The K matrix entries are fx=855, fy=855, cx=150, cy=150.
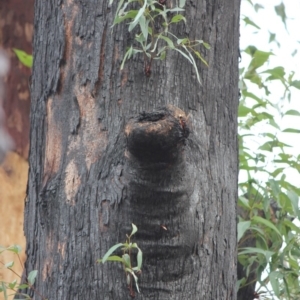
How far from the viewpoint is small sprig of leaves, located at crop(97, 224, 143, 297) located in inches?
44.3

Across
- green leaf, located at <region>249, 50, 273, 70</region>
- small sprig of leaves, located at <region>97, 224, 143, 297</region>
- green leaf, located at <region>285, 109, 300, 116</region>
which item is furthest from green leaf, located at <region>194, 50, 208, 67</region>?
green leaf, located at <region>249, 50, 273, 70</region>

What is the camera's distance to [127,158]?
1161 millimetres

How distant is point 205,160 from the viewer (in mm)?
1249

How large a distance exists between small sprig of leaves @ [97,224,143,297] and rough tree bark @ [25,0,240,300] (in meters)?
0.02

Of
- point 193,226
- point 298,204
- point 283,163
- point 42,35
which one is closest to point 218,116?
point 193,226

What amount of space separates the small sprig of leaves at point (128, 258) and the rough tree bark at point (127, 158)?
2 centimetres

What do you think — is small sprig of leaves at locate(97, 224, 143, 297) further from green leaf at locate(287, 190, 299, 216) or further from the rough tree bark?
green leaf at locate(287, 190, 299, 216)

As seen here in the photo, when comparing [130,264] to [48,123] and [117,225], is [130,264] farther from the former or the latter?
[48,123]

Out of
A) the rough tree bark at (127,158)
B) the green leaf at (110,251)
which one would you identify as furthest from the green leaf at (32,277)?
the green leaf at (110,251)

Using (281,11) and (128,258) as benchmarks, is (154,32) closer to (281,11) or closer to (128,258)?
(128,258)

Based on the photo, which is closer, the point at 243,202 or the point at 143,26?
the point at 143,26

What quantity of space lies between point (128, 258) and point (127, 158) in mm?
135

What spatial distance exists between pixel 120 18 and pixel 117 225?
30 centimetres

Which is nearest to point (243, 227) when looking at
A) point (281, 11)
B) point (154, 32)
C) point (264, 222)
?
point (264, 222)
